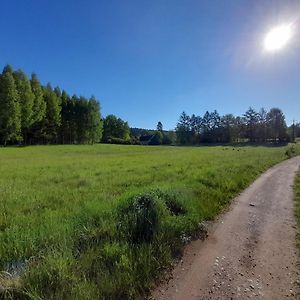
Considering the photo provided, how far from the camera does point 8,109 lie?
189 ft

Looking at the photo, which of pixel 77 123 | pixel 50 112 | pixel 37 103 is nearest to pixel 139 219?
pixel 37 103

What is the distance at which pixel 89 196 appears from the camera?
40.1 feet

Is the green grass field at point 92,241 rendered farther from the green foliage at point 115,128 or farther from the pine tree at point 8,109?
the green foliage at point 115,128

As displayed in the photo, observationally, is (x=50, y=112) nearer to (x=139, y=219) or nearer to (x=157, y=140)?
(x=139, y=219)

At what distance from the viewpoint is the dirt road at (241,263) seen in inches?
207

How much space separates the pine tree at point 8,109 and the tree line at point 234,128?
9025 centimetres

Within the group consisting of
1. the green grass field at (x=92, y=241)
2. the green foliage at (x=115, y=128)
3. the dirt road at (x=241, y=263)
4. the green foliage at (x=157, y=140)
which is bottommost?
the dirt road at (x=241, y=263)

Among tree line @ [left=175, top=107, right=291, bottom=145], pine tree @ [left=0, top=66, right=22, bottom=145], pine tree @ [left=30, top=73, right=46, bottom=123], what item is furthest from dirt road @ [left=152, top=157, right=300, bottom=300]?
tree line @ [left=175, top=107, right=291, bottom=145]

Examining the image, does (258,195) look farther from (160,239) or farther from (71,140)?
(71,140)

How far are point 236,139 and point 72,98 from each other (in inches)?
2790

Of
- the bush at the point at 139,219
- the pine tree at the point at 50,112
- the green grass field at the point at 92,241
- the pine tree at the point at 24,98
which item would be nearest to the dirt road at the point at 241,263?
the green grass field at the point at 92,241

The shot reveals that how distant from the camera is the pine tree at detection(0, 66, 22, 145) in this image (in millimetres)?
57156

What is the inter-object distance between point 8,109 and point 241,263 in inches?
2377

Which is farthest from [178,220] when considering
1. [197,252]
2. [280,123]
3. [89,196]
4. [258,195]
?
[280,123]
